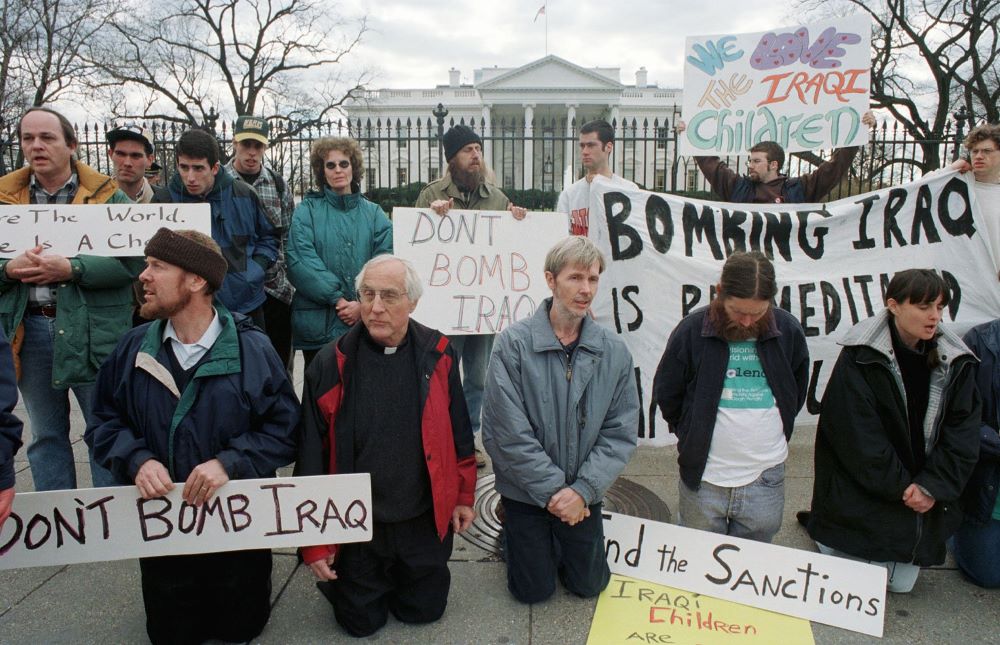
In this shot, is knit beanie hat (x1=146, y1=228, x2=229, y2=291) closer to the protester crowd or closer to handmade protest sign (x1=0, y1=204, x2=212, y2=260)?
the protester crowd

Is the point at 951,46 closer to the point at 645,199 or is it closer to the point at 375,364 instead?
the point at 645,199

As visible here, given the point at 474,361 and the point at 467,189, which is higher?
the point at 467,189

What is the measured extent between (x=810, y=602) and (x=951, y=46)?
26501 mm

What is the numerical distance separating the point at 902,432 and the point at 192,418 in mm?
2850

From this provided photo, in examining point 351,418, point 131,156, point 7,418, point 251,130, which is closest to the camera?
point 7,418

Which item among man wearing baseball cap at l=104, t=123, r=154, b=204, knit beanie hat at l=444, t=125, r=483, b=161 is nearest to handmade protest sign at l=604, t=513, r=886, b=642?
knit beanie hat at l=444, t=125, r=483, b=161

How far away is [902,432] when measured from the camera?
288cm

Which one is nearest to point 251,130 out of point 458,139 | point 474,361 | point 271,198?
point 271,198

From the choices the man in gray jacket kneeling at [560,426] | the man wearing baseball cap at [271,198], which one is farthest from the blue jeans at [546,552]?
the man wearing baseball cap at [271,198]

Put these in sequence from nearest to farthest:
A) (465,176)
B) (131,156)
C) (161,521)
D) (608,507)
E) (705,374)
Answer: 1. (161,521)
2. (705,374)
3. (608,507)
4. (131,156)
5. (465,176)

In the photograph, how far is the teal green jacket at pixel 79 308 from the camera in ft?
10.1

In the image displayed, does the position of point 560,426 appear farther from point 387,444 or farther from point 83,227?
point 83,227

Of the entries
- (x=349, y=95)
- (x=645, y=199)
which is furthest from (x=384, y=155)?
(x=645, y=199)

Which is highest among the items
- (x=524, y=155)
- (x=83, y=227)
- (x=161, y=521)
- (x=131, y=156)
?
(x=524, y=155)
